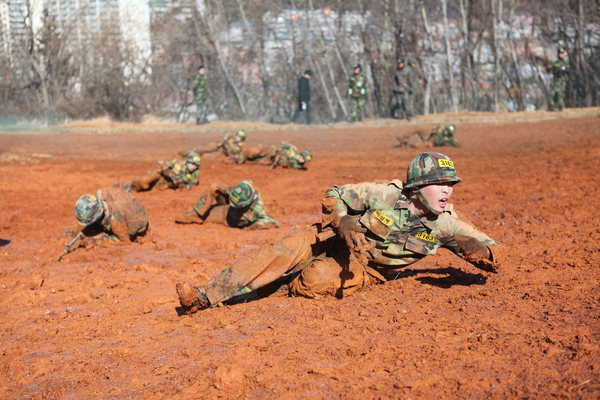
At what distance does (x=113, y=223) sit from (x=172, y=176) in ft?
16.4

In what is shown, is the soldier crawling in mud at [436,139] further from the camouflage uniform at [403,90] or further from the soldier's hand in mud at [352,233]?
the soldier's hand in mud at [352,233]

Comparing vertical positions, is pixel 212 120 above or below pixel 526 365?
above

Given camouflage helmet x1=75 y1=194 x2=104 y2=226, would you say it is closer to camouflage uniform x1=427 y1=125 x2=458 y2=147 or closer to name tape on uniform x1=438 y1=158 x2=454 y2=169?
name tape on uniform x1=438 y1=158 x2=454 y2=169

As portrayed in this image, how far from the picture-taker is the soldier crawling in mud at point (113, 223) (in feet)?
30.7

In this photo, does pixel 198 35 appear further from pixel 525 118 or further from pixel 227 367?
pixel 227 367

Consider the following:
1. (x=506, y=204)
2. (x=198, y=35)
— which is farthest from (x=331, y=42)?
(x=506, y=204)

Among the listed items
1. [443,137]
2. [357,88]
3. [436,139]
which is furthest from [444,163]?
[357,88]

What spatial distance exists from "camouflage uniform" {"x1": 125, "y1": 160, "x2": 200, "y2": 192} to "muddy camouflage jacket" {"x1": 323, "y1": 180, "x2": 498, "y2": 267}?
29.3 feet

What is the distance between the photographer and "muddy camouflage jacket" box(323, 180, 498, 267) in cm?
595

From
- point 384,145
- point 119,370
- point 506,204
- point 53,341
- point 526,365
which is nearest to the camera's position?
point 526,365

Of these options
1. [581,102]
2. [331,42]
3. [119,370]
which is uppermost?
[331,42]

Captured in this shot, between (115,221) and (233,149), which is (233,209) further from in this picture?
(233,149)

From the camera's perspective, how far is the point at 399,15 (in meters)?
30.0

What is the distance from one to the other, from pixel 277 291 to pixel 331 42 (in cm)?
2573
